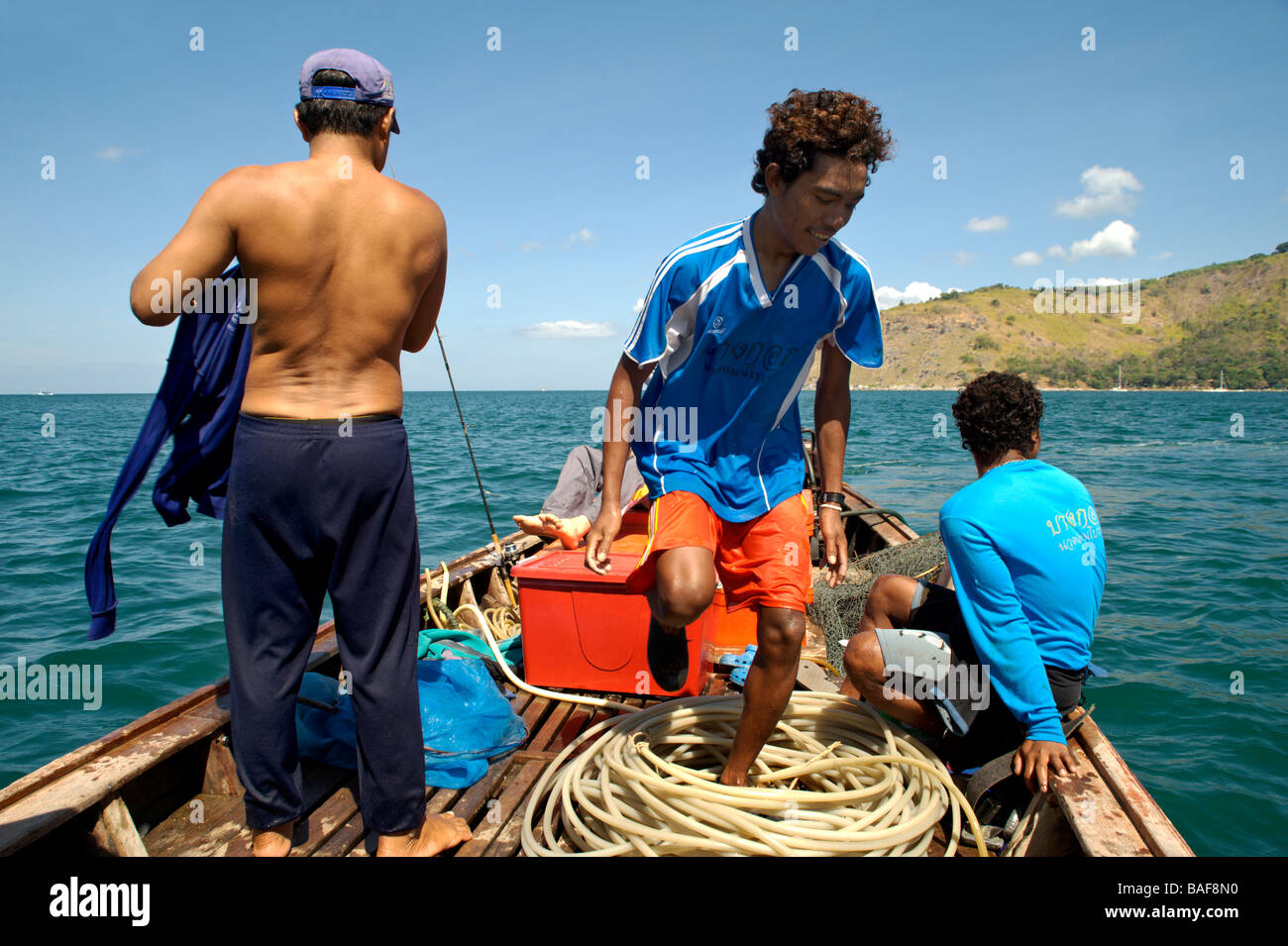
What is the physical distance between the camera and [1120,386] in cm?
11662

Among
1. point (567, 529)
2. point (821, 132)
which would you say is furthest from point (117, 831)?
point (821, 132)

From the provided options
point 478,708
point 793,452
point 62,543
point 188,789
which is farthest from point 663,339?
point 62,543

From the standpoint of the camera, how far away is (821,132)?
7.82ft

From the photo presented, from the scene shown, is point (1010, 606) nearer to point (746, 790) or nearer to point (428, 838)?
point (746, 790)

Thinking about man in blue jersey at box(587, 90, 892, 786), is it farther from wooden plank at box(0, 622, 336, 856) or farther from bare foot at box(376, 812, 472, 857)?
wooden plank at box(0, 622, 336, 856)

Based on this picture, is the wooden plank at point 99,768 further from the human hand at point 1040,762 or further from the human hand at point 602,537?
the human hand at point 1040,762

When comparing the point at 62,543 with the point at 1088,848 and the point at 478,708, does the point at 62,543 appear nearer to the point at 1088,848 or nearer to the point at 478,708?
the point at 478,708

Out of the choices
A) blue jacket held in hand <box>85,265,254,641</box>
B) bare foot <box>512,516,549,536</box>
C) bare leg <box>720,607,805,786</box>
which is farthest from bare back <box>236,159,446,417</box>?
bare foot <box>512,516,549,536</box>

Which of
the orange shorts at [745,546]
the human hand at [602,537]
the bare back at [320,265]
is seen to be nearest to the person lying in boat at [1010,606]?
the orange shorts at [745,546]

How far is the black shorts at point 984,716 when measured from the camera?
111 inches

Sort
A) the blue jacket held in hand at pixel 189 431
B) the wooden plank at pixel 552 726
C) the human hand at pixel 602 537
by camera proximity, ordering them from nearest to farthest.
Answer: the blue jacket held in hand at pixel 189 431 < the human hand at pixel 602 537 < the wooden plank at pixel 552 726

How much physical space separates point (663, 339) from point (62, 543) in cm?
1361

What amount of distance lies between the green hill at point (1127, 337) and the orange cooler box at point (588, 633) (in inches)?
4395

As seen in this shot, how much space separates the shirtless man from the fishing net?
3154mm
